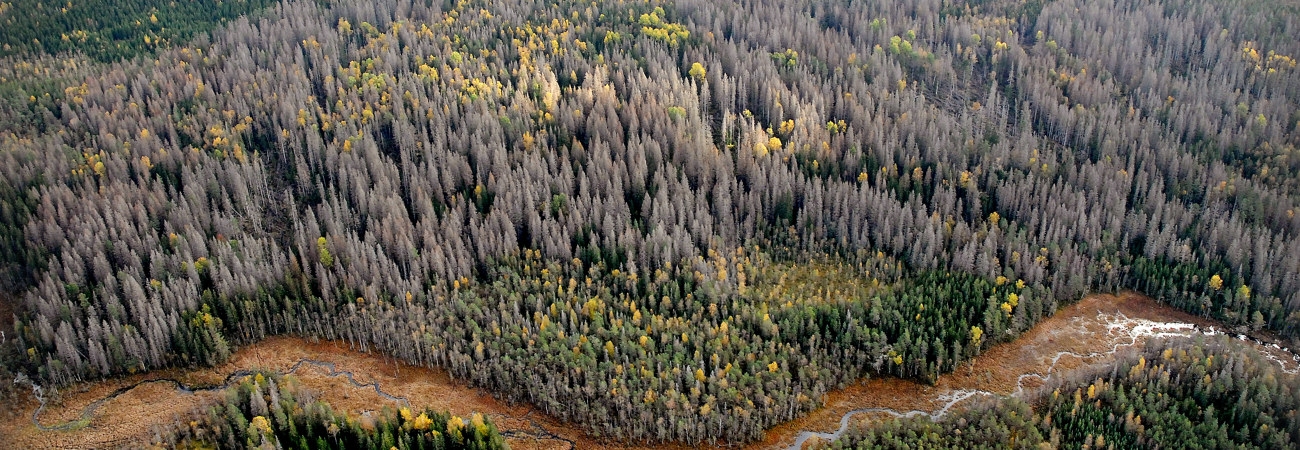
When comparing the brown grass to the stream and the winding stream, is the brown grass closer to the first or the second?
the stream

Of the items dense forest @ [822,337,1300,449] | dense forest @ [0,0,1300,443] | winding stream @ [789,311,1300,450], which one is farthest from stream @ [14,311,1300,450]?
dense forest @ [822,337,1300,449]

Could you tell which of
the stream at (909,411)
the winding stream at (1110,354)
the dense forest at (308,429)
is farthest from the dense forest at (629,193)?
the dense forest at (308,429)

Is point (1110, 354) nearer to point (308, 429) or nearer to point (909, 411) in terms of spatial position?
point (909, 411)

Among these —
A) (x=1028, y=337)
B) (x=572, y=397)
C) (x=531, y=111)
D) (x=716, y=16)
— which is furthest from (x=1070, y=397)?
(x=716, y=16)

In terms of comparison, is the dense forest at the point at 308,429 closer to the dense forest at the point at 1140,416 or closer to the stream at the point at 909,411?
the stream at the point at 909,411

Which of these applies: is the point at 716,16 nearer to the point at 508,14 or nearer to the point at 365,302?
the point at 508,14
